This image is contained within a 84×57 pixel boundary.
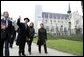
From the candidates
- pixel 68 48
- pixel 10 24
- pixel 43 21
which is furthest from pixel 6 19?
pixel 68 48

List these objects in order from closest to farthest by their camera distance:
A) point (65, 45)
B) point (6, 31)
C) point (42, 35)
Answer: point (6, 31) < point (42, 35) < point (65, 45)

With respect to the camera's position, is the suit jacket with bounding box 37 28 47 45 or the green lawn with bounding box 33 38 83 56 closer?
the suit jacket with bounding box 37 28 47 45

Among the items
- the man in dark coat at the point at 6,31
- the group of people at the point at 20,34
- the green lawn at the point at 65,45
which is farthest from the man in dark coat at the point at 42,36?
the man in dark coat at the point at 6,31

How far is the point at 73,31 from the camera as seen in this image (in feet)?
45.1

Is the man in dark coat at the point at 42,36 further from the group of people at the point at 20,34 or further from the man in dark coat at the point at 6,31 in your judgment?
the man in dark coat at the point at 6,31

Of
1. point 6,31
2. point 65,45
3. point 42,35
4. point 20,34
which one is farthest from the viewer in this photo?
point 65,45

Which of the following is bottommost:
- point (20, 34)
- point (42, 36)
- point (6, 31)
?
point (42, 36)

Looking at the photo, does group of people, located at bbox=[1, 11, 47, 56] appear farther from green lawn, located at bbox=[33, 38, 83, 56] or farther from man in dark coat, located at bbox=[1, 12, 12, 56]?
green lawn, located at bbox=[33, 38, 83, 56]

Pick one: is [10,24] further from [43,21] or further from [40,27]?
[43,21]

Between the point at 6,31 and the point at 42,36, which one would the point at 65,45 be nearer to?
the point at 42,36

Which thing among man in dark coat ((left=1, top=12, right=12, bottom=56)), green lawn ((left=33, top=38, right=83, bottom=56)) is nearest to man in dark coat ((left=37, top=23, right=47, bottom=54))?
green lawn ((left=33, top=38, right=83, bottom=56))

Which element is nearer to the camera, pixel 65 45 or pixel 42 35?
pixel 42 35

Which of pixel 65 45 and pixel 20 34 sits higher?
pixel 20 34

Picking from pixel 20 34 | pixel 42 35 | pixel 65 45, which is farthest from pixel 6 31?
pixel 65 45
